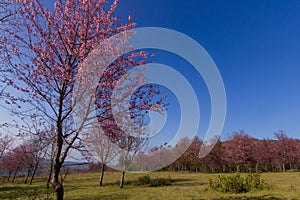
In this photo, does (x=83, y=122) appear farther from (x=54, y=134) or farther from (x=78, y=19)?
(x=78, y=19)

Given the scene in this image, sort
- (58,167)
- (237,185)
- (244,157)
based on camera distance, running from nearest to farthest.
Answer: (58,167), (237,185), (244,157)

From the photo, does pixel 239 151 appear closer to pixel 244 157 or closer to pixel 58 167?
pixel 244 157

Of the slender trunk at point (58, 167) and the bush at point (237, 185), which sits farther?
the bush at point (237, 185)

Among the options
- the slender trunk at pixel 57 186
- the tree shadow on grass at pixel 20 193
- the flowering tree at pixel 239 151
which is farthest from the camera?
the flowering tree at pixel 239 151

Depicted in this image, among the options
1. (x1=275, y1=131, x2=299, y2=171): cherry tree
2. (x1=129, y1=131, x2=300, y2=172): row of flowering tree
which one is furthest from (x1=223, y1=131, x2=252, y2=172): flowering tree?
(x1=275, y1=131, x2=299, y2=171): cherry tree

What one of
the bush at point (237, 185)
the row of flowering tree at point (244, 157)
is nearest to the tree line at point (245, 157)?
the row of flowering tree at point (244, 157)

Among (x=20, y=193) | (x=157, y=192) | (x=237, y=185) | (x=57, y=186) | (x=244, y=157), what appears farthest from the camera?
(x=244, y=157)

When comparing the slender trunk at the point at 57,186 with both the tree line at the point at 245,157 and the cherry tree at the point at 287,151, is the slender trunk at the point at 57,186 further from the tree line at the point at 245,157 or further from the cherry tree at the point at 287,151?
the cherry tree at the point at 287,151

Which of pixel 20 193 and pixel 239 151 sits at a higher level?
pixel 239 151

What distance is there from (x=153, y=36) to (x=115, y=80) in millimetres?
2252

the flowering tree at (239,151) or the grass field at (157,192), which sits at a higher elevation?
the flowering tree at (239,151)

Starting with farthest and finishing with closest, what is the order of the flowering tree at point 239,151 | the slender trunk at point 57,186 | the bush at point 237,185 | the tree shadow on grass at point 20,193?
the flowering tree at point 239,151, the bush at point 237,185, the tree shadow on grass at point 20,193, the slender trunk at point 57,186

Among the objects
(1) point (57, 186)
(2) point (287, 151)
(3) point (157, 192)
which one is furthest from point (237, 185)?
(2) point (287, 151)

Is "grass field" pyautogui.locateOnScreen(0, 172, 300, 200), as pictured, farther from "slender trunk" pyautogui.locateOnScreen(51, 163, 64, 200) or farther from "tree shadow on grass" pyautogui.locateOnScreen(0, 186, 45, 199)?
"slender trunk" pyautogui.locateOnScreen(51, 163, 64, 200)
